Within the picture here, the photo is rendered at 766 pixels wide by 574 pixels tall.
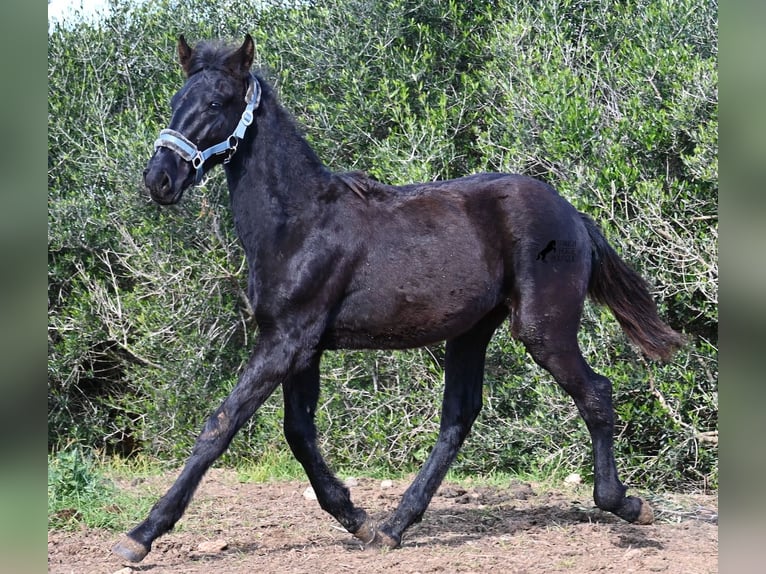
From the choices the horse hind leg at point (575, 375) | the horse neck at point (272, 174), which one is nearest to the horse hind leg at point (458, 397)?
the horse hind leg at point (575, 375)

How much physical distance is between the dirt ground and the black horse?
24 cm

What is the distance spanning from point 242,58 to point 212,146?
1.72ft

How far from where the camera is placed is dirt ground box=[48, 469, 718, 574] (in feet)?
14.1

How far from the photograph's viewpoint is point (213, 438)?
13.9ft

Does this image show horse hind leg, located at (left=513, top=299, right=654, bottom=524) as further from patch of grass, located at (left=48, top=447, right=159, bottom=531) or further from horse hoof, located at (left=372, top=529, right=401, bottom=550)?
patch of grass, located at (left=48, top=447, right=159, bottom=531)

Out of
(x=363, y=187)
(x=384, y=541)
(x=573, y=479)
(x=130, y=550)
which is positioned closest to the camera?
(x=130, y=550)

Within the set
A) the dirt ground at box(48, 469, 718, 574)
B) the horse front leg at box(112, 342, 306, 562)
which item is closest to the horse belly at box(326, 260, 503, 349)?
Answer: the horse front leg at box(112, 342, 306, 562)

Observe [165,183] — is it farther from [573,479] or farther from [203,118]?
[573,479]

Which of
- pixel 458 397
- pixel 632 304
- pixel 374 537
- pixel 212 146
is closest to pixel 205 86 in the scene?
pixel 212 146

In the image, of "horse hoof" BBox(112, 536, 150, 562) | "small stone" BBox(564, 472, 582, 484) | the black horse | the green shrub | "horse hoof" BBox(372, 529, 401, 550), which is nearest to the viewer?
"horse hoof" BBox(112, 536, 150, 562)

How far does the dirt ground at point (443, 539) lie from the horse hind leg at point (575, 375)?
288 mm

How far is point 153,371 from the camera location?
8242 millimetres
